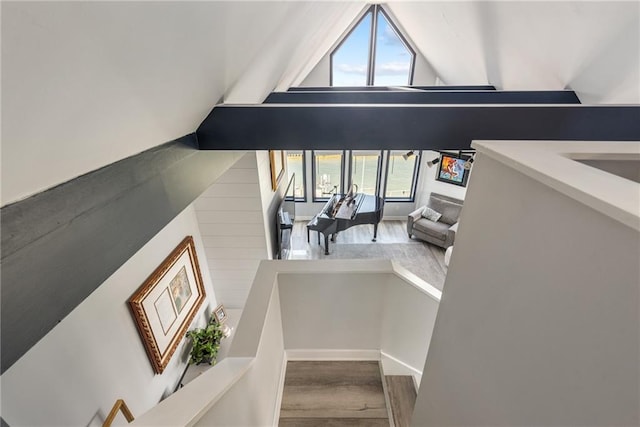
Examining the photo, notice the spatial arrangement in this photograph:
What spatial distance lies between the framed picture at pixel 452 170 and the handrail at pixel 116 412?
21.3 ft

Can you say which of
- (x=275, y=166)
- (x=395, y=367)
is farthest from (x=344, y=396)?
(x=275, y=166)

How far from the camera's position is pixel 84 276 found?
74cm

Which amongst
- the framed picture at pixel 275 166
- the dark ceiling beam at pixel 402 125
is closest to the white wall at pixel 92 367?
the dark ceiling beam at pixel 402 125

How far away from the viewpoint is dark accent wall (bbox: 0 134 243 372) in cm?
55

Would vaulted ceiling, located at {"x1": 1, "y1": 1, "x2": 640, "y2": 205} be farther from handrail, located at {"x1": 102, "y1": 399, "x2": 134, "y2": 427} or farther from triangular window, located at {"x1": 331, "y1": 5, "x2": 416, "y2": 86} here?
triangular window, located at {"x1": 331, "y1": 5, "x2": 416, "y2": 86}

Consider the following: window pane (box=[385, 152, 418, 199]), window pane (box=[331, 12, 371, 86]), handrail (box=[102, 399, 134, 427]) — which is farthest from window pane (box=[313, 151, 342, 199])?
handrail (box=[102, 399, 134, 427])

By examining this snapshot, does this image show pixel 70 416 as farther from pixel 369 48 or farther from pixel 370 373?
pixel 369 48

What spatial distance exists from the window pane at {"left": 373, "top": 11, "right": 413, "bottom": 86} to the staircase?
6365mm

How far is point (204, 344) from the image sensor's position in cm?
333

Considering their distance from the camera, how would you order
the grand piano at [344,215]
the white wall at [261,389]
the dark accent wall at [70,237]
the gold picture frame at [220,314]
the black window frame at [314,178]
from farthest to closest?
the black window frame at [314,178] → the grand piano at [344,215] → the gold picture frame at [220,314] → the white wall at [261,389] → the dark accent wall at [70,237]

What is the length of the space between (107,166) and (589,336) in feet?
4.14

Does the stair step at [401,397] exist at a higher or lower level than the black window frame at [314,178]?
lower

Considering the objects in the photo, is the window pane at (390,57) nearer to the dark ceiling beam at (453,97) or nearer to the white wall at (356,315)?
the dark ceiling beam at (453,97)

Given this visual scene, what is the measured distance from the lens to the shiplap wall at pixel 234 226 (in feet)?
11.1
